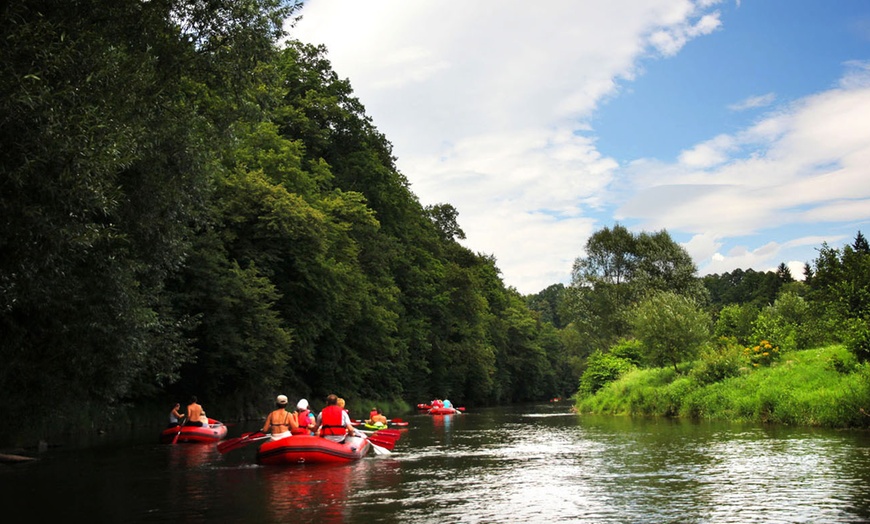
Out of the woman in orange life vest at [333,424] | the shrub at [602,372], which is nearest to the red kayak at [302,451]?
the woman in orange life vest at [333,424]

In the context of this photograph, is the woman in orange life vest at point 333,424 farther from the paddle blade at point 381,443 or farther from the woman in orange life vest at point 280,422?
the paddle blade at point 381,443

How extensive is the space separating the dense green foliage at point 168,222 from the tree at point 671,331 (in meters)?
15.1

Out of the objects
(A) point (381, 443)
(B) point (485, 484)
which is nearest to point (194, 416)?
(A) point (381, 443)

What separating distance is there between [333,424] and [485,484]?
19.5ft

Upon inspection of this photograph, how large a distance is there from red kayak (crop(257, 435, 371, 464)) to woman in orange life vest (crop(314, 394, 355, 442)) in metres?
0.71

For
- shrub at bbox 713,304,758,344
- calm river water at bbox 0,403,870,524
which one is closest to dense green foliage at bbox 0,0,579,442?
calm river water at bbox 0,403,870,524

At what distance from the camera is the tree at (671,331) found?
1427 inches

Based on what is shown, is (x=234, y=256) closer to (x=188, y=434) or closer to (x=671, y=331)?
(x=188, y=434)

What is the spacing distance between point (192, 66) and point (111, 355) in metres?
7.42

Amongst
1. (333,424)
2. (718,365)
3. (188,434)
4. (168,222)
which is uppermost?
(168,222)

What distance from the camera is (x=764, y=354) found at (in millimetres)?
29281

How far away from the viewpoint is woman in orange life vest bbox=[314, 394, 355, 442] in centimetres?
1805

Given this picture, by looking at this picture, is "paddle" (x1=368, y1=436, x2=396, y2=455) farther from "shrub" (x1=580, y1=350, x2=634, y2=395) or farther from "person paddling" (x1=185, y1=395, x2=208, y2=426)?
"shrub" (x1=580, y1=350, x2=634, y2=395)

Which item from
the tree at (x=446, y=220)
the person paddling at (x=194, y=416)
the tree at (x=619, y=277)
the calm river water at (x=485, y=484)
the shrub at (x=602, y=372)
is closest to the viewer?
the calm river water at (x=485, y=484)
